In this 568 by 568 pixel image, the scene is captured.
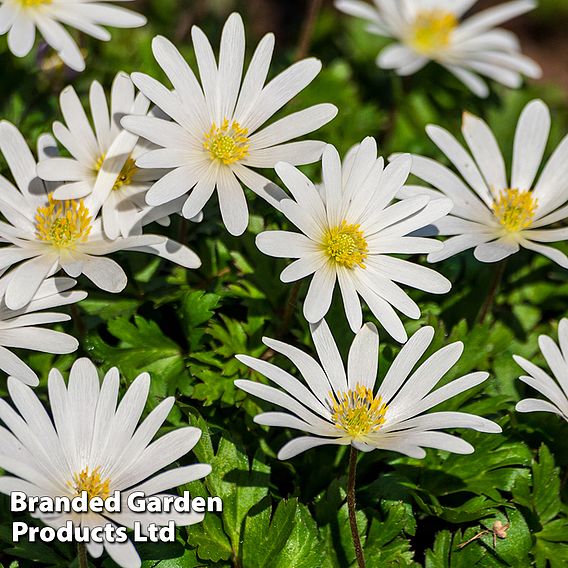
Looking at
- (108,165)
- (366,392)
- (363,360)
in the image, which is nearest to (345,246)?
(363,360)

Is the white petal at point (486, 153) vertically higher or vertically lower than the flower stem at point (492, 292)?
higher

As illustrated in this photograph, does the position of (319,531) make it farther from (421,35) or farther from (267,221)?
(421,35)

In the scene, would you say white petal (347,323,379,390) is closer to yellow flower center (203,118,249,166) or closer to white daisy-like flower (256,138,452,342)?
white daisy-like flower (256,138,452,342)

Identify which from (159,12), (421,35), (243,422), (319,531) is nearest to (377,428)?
(319,531)

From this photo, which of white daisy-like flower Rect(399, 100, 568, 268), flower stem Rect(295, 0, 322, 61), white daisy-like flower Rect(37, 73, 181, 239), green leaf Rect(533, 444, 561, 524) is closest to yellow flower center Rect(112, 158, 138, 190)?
white daisy-like flower Rect(37, 73, 181, 239)

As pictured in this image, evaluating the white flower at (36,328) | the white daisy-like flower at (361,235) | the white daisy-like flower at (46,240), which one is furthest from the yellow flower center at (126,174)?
the white daisy-like flower at (361,235)

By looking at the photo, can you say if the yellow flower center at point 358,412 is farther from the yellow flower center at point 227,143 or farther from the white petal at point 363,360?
the yellow flower center at point 227,143
